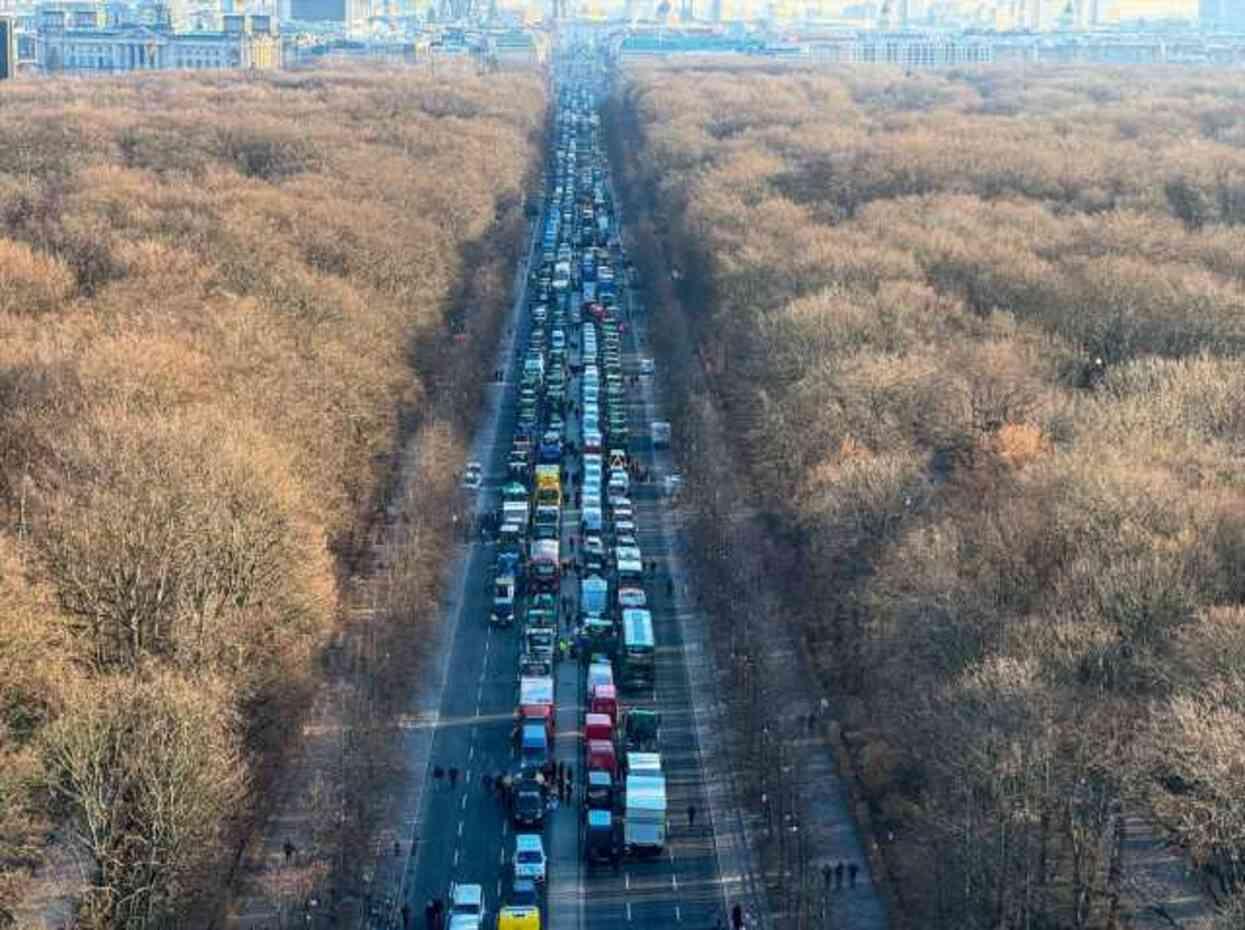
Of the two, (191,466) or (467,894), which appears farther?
(191,466)

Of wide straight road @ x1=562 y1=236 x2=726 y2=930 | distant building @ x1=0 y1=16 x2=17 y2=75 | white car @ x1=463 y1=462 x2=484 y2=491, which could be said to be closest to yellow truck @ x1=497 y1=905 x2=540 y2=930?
wide straight road @ x1=562 y1=236 x2=726 y2=930

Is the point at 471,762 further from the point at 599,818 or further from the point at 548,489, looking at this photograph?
the point at 548,489

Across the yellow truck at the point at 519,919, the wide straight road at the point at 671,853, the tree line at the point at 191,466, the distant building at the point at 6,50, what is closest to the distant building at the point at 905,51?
the distant building at the point at 6,50

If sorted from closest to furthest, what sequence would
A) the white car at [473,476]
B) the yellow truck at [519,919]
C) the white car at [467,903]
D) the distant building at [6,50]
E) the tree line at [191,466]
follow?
the tree line at [191,466], the yellow truck at [519,919], the white car at [467,903], the white car at [473,476], the distant building at [6,50]

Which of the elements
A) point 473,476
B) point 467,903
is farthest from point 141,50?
point 467,903

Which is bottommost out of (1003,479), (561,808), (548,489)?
(561,808)

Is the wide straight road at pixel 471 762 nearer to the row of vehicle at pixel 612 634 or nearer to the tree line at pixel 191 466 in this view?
the tree line at pixel 191 466
